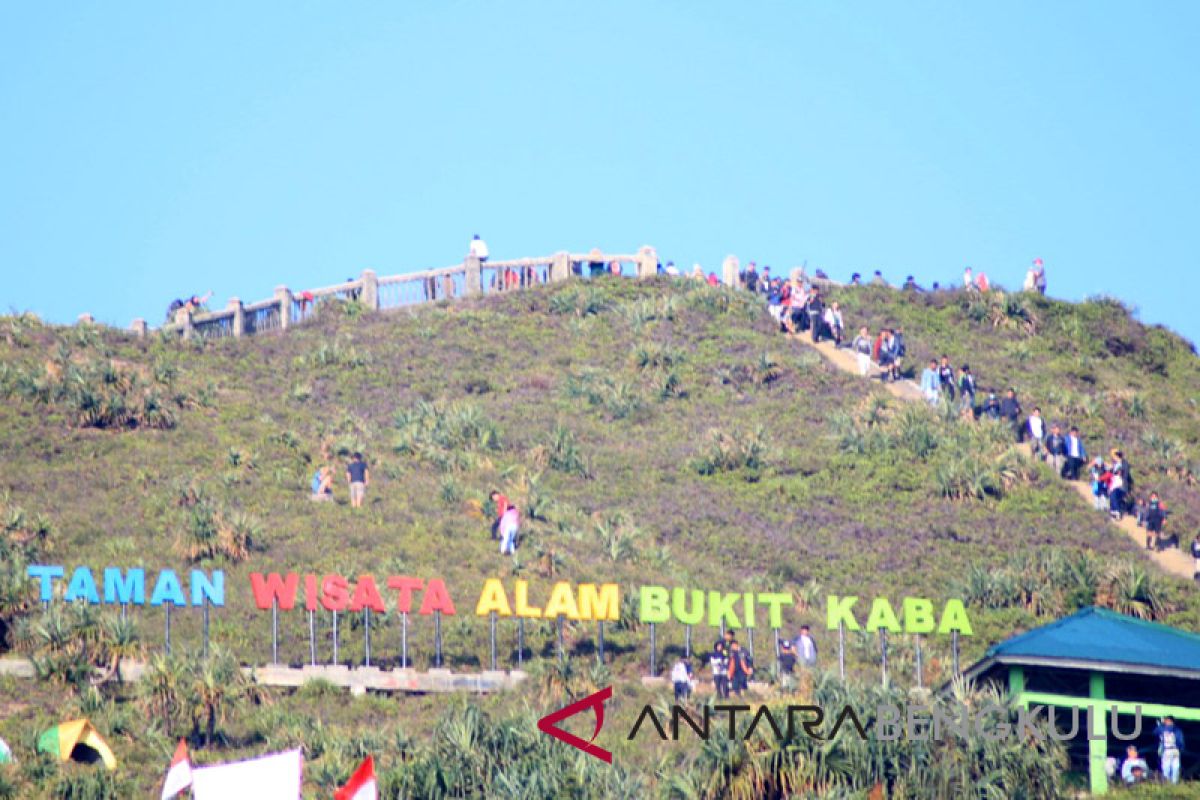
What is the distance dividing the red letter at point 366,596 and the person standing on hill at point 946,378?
22.5m

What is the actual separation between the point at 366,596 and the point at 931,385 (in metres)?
23.0

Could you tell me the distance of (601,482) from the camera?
5197cm

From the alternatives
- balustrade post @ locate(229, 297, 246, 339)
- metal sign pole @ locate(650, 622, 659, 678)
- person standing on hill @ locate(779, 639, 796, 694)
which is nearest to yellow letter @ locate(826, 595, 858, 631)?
person standing on hill @ locate(779, 639, 796, 694)

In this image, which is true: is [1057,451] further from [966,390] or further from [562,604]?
[562,604]

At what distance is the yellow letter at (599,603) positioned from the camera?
38.8 metres

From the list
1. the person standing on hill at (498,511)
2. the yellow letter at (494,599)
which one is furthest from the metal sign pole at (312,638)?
the person standing on hill at (498,511)

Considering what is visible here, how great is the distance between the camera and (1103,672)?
32250 millimetres

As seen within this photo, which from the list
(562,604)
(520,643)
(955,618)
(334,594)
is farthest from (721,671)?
(334,594)

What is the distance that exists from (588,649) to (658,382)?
68.3 feet

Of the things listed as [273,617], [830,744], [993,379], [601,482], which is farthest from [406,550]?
[993,379]

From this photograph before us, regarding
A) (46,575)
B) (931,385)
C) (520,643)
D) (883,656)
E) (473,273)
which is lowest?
(883,656)

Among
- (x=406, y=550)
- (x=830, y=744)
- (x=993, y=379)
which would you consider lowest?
(x=830, y=744)

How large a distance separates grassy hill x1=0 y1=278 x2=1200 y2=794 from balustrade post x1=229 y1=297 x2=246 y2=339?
1.17 m

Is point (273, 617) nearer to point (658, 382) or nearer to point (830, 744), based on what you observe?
point (830, 744)
